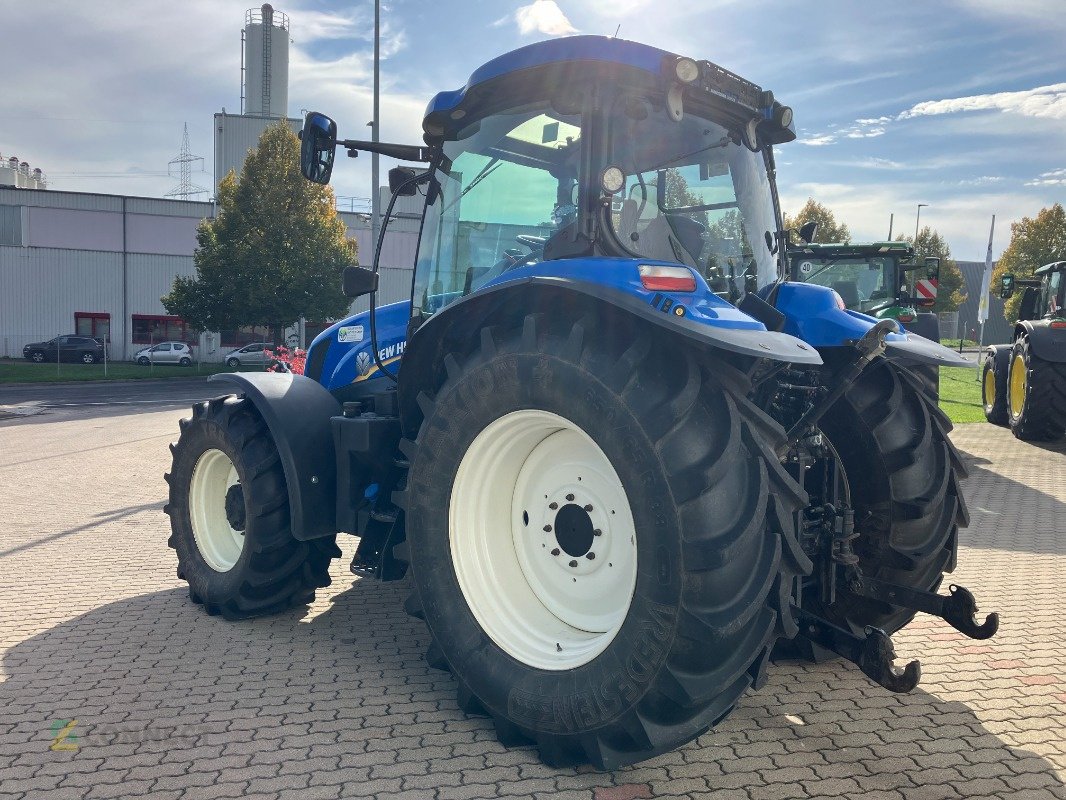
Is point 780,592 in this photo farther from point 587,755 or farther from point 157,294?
point 157,294

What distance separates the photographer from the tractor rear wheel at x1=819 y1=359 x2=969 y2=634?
3891mm

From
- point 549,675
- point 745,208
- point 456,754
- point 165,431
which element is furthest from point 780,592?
point 165,431

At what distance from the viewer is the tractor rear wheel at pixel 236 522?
4.61 metres

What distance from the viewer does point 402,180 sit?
4.58m

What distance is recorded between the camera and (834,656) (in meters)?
4.23

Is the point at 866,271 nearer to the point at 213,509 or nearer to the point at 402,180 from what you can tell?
the point at 402,180

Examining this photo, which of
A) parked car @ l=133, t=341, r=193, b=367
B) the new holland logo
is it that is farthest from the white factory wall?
the new holland logo

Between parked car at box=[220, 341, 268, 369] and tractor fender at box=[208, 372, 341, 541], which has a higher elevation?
tractor fender at box=[208, 372, 341, 541]

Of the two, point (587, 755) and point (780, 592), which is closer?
point (780, 592)

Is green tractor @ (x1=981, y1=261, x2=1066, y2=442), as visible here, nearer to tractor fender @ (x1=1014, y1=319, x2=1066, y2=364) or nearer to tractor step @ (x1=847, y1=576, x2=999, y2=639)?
tractor fender @ (x1=1014, y1=319, x2=1066, y2=364)

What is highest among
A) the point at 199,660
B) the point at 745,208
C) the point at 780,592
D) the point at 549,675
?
the point at 745,208

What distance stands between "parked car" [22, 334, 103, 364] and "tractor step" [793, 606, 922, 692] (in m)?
41.6

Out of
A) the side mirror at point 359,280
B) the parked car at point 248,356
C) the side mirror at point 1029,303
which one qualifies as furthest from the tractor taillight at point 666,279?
the parked car at point 248,356

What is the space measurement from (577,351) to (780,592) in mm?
1036
